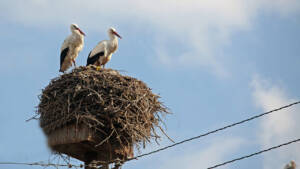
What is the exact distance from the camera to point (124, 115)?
281 inches

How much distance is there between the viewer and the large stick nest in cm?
702

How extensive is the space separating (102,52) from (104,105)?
12.8 ft

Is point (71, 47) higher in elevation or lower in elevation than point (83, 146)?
higher

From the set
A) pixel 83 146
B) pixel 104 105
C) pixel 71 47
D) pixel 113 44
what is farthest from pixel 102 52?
pixel 83 146

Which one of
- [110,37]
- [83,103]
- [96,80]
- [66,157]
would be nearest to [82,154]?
[66,157]

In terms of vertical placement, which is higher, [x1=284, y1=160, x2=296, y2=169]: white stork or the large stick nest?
the large stick nest

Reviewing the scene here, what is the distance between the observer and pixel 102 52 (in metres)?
11.0

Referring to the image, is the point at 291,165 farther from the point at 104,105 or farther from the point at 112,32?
the point at 112,32

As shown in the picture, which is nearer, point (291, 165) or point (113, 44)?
point (291, 165)

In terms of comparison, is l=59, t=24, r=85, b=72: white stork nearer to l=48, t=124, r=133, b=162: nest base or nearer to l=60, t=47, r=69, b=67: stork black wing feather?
l=60, t=47, r=69, b=67: stork black wing feather

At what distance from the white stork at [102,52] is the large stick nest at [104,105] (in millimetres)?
2551

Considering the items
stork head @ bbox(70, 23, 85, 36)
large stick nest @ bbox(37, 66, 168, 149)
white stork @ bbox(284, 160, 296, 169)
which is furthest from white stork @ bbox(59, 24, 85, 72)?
white stork @ bbox(284, 160, 296, 169)

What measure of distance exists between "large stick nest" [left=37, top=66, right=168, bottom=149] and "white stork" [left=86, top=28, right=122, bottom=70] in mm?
2551

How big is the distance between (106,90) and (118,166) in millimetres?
1479
